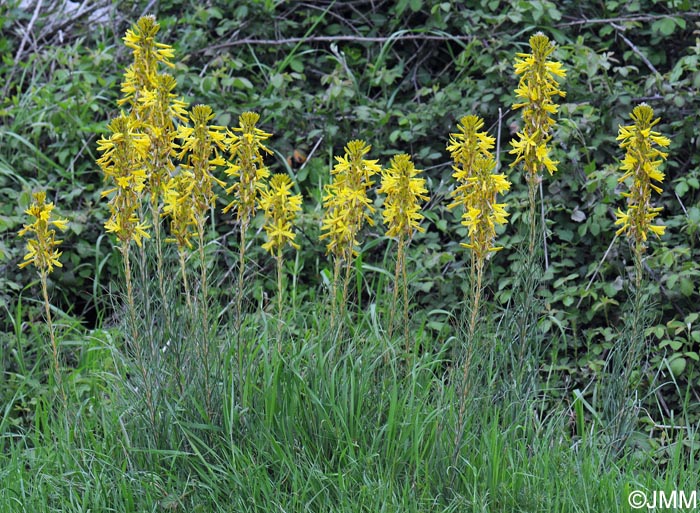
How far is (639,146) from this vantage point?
331 cm

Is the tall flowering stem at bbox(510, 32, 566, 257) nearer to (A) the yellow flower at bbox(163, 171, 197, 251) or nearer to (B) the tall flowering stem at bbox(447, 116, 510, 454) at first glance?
(B) the tall flowering stem at bbox(447, 116, 510, 454)

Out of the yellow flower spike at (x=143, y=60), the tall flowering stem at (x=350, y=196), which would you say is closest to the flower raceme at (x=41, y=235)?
the yellow flower spike at (x=143, y=60)

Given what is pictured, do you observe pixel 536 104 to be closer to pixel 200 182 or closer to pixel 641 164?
pixel 641 164

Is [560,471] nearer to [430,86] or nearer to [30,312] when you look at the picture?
[30,312]

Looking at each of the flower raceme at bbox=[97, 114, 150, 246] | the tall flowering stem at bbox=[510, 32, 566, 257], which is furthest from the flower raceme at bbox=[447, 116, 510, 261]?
the flower raceme at bbox=[97, 114, 150, 246]

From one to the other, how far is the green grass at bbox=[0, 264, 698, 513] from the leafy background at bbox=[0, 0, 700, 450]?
667 millimetres

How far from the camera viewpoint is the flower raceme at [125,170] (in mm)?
3305

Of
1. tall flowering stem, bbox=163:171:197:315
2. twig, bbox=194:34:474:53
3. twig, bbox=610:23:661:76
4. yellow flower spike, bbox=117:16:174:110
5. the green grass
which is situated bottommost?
the green grass

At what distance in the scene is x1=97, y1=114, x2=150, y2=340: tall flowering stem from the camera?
10.8 feet

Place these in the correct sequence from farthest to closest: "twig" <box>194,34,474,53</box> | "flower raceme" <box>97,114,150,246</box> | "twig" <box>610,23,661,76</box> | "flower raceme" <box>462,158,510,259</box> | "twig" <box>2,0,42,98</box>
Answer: "twig" <box>2,0,42,98</box> → "twig" <box>194,34,474,53</box> → "twig" <box>610,23,661,76</box> → "flower raceme" <box>97,114,150,246</box> → "flower raceme" <box>462,158,510,259</box>

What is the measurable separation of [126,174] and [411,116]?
252 cm

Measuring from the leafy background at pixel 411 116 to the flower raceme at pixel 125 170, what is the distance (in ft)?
4.21

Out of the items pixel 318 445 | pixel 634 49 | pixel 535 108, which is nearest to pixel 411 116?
pixel 634 49

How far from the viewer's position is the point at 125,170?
334 cm
